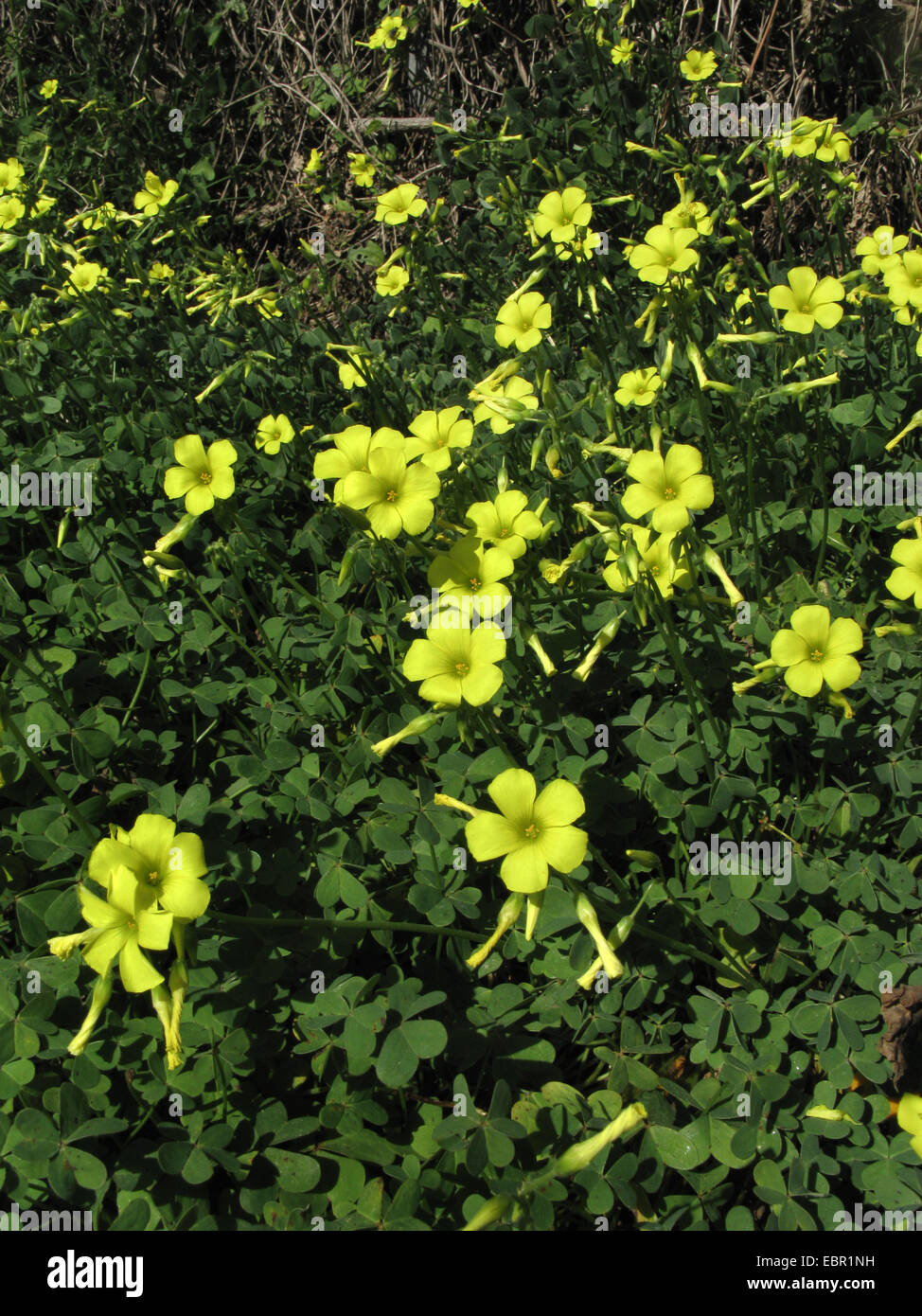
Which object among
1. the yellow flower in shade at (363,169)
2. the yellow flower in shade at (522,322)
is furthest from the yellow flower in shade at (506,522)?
the yellow flower in shade at (363,169)

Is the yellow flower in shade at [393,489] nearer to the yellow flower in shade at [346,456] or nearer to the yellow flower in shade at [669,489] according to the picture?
the yellow flower in shade at [346,456]

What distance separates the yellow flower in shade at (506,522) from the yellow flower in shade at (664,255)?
0.85 metres

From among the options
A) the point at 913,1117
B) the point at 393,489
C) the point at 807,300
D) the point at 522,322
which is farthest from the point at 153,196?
the point at 913,1117

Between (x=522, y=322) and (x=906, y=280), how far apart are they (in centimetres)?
122

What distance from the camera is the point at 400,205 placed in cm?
371

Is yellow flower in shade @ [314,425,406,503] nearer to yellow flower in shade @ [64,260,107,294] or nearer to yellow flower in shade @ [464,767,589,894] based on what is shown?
yellow flower in shade @ [464,767,589,894]

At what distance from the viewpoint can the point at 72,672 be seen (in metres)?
2.69

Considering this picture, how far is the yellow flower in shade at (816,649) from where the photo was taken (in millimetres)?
2039

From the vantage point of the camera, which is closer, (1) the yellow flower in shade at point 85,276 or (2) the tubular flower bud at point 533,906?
(2) the tubular flower bud at point 533,906

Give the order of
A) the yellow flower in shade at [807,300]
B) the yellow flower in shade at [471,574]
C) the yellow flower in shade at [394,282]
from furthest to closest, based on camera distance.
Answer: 1. the yellow flower in shade at [394,282]
2. the yellow flower in shade at [807,300]
3. the yellow flower in shade at [471,574]

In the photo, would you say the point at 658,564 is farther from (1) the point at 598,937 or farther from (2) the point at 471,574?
(1) the point at 598,937

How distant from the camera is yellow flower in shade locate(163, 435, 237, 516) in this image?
238 cm

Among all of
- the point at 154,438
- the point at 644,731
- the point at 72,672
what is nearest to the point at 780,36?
the point at 154,438
